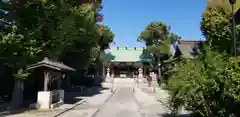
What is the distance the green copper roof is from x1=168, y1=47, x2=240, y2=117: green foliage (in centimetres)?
5540

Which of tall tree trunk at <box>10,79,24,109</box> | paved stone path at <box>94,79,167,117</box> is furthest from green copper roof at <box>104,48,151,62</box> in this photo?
tall tree trunk at <box>10,79,24,109</box>

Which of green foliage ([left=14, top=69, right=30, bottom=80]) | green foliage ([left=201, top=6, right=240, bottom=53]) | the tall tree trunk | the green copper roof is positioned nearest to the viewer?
green foliage ([left=14, top=69, right=30, bottom=80])

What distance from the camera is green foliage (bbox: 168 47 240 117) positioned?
31.3ft

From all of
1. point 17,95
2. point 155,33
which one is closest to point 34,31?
point 17,95

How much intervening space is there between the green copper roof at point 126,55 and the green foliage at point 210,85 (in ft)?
182

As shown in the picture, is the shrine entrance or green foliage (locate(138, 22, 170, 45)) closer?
green foliage (locate(138, 22, 170, 45))

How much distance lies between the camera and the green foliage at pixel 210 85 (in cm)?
955

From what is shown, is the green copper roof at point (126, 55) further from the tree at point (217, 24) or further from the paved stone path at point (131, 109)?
the paved stone path at point (131, 109)

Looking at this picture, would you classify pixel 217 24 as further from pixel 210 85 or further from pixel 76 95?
pixel 210 85

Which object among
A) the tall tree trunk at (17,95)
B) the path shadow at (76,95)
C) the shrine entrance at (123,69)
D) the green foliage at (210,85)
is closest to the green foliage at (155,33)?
the shrine entrance at (123,69)

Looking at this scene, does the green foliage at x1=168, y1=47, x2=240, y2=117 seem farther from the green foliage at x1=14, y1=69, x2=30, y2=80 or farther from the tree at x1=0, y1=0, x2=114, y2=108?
the tree at x1=0, y1=0, x2=114, y2=108

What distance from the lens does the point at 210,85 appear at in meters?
9.75

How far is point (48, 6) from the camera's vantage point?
19703 mm

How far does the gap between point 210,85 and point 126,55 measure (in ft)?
205
